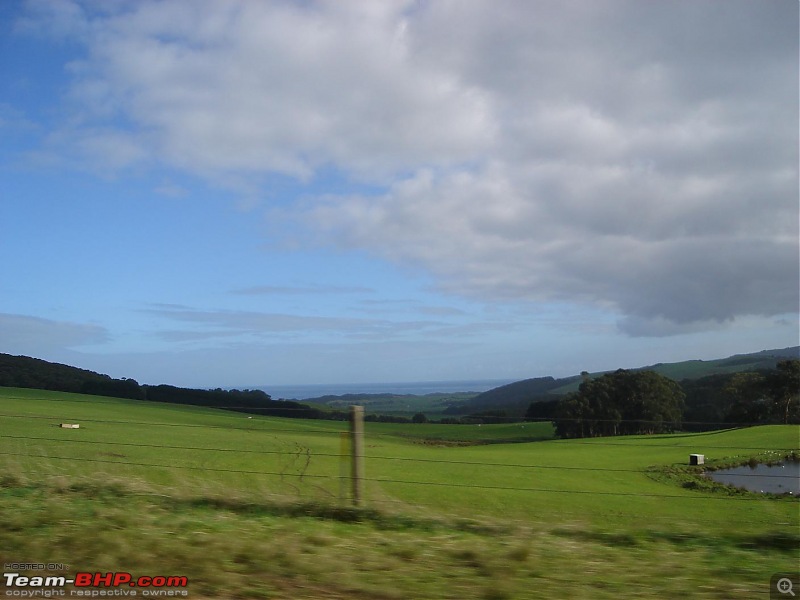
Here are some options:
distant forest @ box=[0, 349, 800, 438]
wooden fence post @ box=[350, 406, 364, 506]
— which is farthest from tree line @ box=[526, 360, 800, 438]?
wooden fence post @ box=[350, 406, 364, 506]

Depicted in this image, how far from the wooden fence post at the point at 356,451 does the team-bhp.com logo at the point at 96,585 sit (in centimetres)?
330

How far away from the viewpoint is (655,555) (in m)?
6.27

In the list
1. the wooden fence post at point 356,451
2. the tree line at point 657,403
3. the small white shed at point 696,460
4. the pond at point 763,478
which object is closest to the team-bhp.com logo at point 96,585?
the wooden fence post at point 356,451

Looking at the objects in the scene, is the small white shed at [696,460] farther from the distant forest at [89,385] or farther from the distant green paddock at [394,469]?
the distant forest at [89,385]

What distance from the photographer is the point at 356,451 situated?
335 inches

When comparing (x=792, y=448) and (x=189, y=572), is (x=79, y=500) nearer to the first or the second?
(x=189, y=572)

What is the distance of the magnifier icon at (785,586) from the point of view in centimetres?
529

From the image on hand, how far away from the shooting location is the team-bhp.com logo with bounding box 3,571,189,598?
500cm

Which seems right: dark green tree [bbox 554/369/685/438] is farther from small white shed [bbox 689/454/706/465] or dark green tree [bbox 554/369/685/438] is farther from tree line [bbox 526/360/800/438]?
small white shed [bbox 689/454/706/465]

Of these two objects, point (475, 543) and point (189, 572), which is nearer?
point (189, 572)

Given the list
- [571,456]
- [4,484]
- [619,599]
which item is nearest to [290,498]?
[4,484]

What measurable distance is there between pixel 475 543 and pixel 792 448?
Result: 3523 centimetres

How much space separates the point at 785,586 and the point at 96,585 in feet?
18.8

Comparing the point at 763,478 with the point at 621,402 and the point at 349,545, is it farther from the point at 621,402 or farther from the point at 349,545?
the point at 349,545
